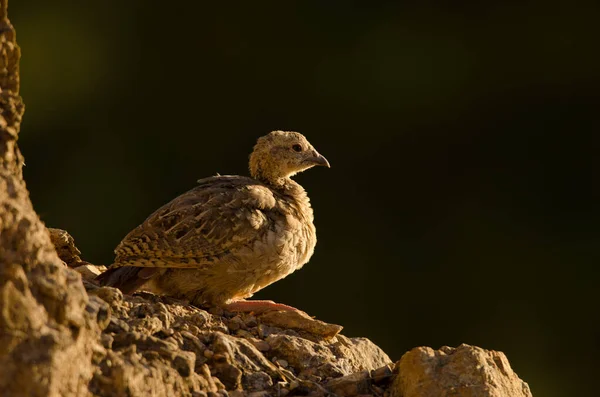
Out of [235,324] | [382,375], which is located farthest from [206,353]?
[235,324]

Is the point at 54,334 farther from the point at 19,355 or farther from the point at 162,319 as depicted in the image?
the point at 162,319

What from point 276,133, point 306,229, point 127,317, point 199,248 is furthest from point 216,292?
point 127,317

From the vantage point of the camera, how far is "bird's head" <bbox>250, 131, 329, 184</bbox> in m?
7.60

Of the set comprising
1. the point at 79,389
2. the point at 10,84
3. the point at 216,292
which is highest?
the point at 10,84

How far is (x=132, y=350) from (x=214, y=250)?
9.04 feet

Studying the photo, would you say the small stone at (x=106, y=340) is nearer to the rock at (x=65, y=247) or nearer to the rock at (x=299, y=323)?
the rock at (x=299, y=323)

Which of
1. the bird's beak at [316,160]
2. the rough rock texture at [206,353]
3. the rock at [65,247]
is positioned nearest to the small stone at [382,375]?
the rough rock texture at [206,353]

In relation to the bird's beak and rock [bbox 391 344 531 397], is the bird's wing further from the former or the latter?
rock [bbox 391 344 531 397]

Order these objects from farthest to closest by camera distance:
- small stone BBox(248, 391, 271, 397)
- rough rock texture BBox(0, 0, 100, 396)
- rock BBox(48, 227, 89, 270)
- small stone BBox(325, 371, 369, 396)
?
rock BBox(48, 227, 89, 270) → small stone BBox(325, 371, 369, 396) → small stone BBox(248, 391, 271, 397) → rough rock texture BBox(0, 0, 100, 396)

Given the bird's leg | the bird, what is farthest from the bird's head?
the bird's leg

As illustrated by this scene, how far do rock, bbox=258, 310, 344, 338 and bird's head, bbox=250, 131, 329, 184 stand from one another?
162 centimetres

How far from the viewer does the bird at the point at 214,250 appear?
21.4 feet

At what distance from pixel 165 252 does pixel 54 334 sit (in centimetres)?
331

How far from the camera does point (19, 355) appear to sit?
3158 mm
